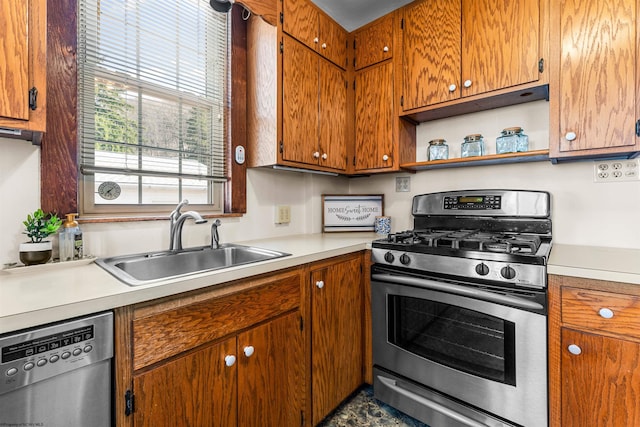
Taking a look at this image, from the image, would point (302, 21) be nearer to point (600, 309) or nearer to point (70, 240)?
point (70, 240)

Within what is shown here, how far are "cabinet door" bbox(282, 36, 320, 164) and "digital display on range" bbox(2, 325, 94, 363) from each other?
1.24m

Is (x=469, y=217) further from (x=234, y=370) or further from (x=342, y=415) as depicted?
(x=234, y=370)

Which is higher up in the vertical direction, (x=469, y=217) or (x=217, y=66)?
(x=217, y=66)

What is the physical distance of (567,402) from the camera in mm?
1165

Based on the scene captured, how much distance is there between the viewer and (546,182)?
1.73 meters

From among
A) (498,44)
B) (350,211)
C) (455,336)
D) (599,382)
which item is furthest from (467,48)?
(599,382)

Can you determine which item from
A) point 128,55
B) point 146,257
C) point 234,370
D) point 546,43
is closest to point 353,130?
point 546,43

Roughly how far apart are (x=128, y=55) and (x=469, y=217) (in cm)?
211

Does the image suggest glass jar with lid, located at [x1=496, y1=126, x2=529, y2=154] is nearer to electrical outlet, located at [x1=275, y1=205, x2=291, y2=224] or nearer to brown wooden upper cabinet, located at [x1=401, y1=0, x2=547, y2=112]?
brown wooden upper cabinet, located at [x1=401, y1=0, x2=547, y2=112]

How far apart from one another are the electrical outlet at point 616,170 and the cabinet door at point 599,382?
0.92 meters

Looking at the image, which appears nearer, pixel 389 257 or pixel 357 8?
pixel 389 257

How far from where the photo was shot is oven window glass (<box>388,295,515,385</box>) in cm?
130

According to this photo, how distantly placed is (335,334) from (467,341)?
0.65 meters

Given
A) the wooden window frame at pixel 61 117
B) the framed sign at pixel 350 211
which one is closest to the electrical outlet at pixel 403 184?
the framed sign at pixel 350 211
